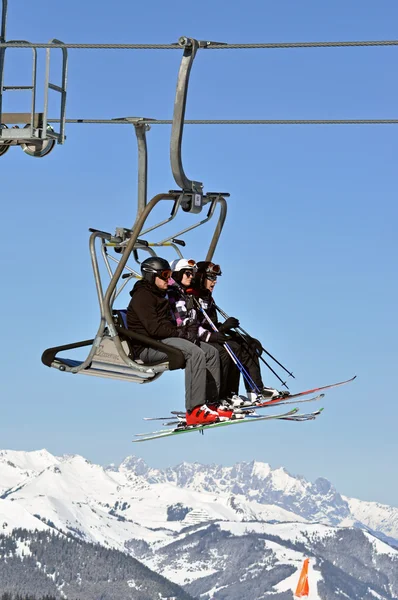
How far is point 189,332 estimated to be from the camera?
16.0 m

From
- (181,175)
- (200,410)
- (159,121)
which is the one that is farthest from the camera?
(200,410)

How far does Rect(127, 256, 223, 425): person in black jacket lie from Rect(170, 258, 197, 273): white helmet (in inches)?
10.4

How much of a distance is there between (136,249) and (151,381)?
181cm

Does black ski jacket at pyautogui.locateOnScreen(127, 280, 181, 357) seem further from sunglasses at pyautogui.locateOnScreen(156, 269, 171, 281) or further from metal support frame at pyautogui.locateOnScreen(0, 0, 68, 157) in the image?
metal support frame at pyautogui.locateOnScreen(0, 0, 68, 157)

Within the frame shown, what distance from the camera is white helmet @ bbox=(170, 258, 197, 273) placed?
615 inches

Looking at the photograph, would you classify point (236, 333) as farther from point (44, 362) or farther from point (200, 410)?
point (44, 362)

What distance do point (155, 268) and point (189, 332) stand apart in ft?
3.49

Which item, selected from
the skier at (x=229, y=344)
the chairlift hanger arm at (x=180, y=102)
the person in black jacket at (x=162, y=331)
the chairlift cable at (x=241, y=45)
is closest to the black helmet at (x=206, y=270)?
the skier at (x=229, y=344)

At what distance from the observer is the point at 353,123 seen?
14188 mm

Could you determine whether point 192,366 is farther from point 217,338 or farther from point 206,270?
point 206,270

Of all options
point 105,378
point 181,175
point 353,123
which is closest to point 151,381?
point 105,378

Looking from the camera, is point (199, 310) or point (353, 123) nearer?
point (353, 123)

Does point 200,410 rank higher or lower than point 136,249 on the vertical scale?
lower

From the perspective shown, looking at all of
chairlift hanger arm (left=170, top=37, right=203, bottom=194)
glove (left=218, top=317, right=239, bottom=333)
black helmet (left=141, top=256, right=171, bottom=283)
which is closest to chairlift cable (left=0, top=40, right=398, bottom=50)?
chairlift hanger arm (left=170, top=37, right=203, bottom=194)
